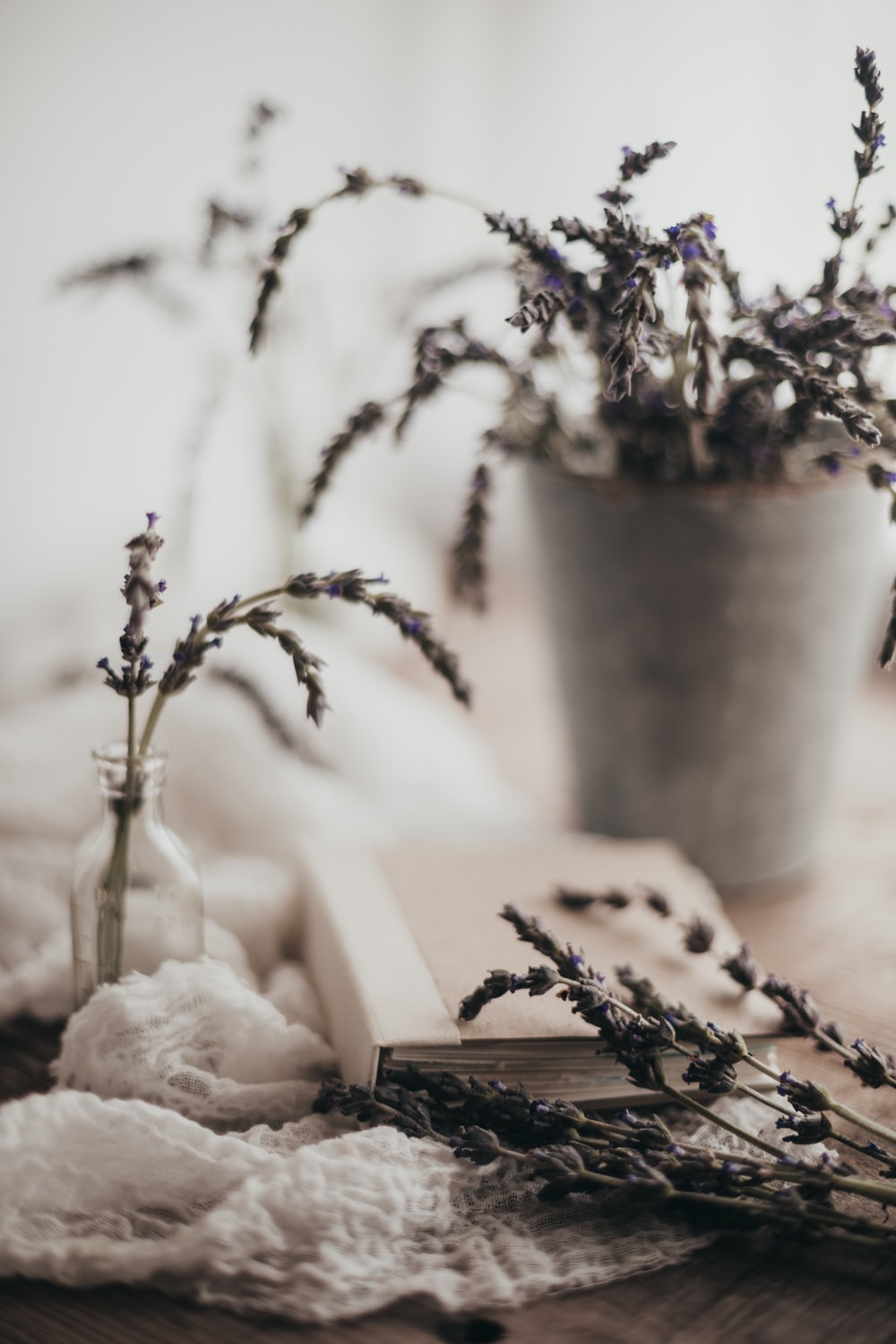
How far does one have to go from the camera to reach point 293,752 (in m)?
1.00

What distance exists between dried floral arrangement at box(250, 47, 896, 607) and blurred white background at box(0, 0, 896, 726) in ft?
0.79

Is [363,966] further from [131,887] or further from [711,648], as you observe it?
[711,648]

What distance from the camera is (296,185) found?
1593 millimetres

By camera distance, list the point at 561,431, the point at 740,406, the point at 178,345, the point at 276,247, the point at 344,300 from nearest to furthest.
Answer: the point at 276,247, the point at 740,406, the point at 561,431, the point at 178,345, the point at 344,300

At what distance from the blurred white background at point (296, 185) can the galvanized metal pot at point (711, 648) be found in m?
0.33

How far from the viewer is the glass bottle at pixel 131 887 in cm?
69

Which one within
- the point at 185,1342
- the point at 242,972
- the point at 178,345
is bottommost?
the point at 185,1342

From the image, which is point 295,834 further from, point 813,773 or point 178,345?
point 178,345

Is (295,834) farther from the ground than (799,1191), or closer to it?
farther from the ground

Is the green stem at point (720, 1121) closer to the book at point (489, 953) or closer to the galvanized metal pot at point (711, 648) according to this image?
the book at point (489, 953)

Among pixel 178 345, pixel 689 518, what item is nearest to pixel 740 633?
pixel 689 518

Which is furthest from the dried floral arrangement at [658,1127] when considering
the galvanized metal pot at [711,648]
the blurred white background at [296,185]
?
the blurred white background at [296,185]

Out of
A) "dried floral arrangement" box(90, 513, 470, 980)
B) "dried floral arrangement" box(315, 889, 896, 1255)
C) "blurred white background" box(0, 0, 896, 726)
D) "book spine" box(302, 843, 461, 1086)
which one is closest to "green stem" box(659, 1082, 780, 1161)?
"dried floral arrangement" box(315, 889, 896, 1255)

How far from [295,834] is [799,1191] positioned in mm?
477
